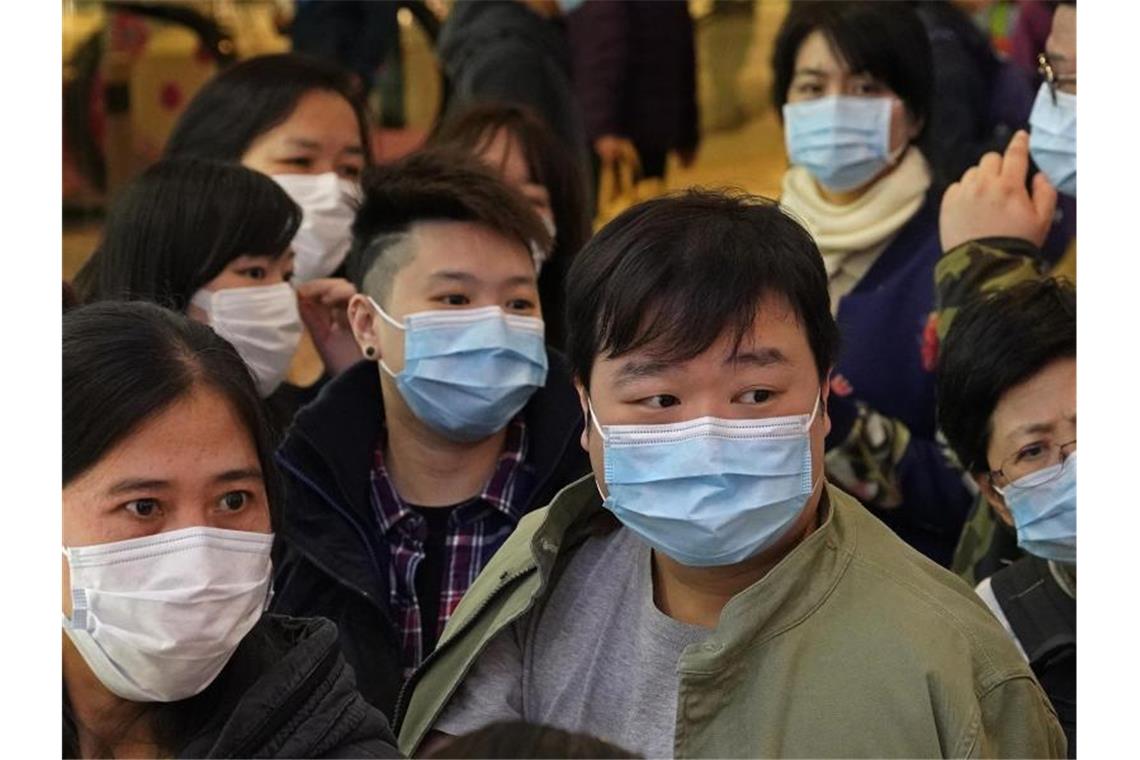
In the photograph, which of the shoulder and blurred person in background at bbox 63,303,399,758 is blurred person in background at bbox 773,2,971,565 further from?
blurred person in background at bbox 63,303,399,758

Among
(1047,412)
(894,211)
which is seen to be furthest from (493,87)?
(1047,412)

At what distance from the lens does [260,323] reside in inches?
155

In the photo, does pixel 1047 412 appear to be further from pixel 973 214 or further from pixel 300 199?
pixel 300 199

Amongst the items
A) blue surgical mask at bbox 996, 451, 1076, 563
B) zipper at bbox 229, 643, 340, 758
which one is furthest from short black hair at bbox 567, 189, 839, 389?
blue surgical mask at bbox 996, 451, 1076, 563

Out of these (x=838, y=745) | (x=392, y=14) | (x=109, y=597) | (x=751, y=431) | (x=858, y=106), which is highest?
(x=392, y=14)

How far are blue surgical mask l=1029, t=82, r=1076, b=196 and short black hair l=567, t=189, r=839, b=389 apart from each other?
1.46m

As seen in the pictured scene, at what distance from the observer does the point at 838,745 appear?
2400mm

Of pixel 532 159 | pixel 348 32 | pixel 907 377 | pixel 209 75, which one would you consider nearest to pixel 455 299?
pixel 532 159

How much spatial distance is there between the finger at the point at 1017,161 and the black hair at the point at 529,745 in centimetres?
226

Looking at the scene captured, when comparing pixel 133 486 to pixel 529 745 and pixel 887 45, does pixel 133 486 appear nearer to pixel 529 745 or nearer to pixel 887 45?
pixel 529 745

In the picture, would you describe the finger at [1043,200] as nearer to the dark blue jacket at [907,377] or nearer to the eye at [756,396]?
the dark blue jacket at [907,377]

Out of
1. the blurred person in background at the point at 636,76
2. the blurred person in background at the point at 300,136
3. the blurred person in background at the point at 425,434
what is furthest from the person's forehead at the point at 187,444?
the blurred person in background at the point at 636,76

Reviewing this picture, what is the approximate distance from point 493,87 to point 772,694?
12.4ft

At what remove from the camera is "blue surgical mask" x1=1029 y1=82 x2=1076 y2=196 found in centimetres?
399
